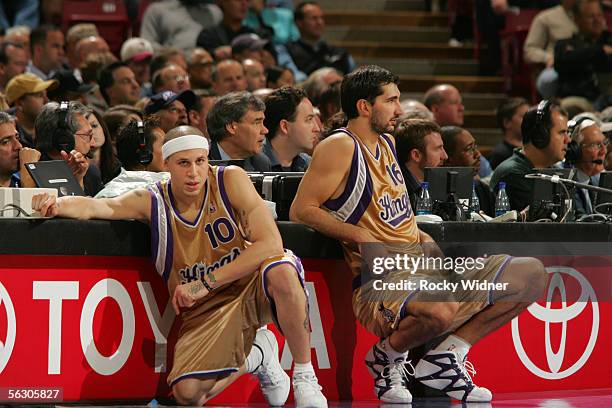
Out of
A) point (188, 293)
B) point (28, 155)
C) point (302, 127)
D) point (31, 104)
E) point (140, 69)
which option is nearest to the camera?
point (188, 293)

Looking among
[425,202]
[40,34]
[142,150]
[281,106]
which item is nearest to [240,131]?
[281,106]

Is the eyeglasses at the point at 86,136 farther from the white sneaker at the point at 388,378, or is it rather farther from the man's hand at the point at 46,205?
the white sneaker at the point at 388,378

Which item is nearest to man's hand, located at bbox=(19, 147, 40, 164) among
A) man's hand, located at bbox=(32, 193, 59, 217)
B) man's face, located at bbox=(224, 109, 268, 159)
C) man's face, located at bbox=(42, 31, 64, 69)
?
man's hand, located at bbox=(32, 193, 59, 217)

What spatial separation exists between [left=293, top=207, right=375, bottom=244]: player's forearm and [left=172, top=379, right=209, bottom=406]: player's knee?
3.32 feet

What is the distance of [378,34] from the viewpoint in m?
15.2

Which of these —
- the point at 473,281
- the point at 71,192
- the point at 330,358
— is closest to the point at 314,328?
the point at 330,358

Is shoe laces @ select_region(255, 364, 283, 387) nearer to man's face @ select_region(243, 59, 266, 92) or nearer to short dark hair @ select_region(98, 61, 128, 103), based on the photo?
short dark hair @ select_region(98, 61, 128, 103)

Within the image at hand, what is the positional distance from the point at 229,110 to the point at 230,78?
3.19m

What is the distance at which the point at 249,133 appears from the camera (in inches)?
319

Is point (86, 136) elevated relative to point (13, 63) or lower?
lower

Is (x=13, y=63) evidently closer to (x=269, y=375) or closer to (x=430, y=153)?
(x=430, y=153)

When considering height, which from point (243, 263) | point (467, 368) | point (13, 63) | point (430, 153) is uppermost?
point (13, 63)

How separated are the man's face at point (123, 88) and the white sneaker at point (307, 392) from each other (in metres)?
5.10

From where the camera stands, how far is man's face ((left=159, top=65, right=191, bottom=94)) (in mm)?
10906
